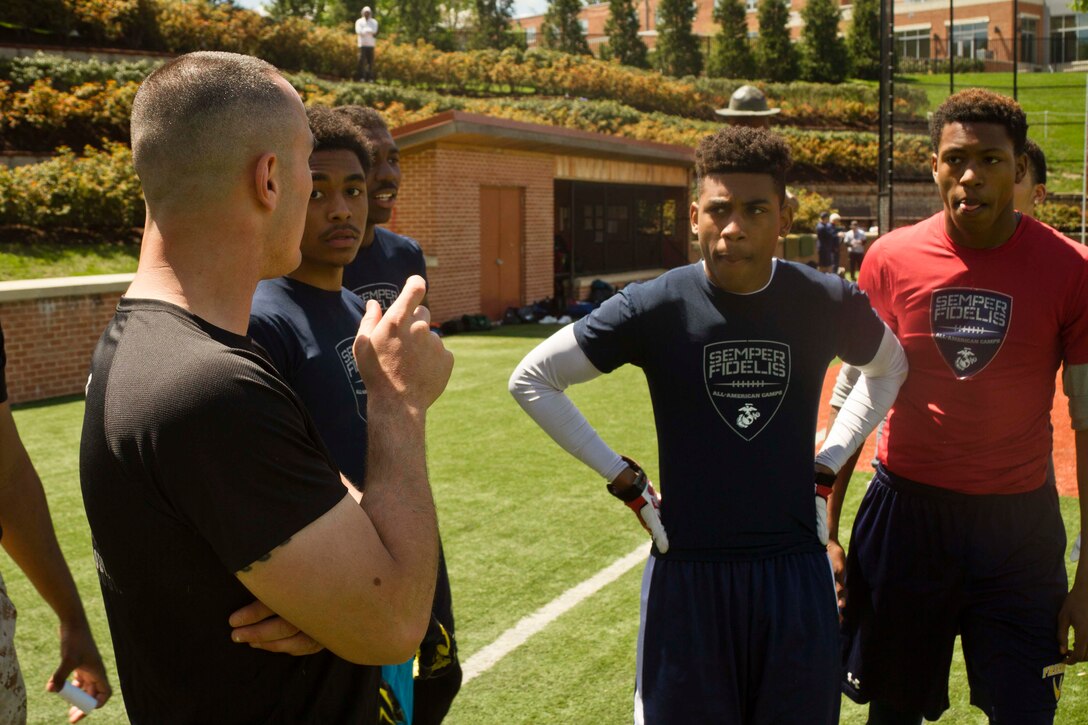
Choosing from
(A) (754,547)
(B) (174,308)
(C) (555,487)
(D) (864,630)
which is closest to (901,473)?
(D) (864,630)

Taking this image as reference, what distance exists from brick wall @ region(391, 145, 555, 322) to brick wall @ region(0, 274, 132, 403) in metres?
6.05

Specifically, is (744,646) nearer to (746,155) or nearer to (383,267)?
(746,155)

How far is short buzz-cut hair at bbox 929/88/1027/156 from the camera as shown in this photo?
132 inches

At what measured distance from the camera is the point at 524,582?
5.72 m

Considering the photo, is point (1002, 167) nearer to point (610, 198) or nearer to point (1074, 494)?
point (1074, 494)

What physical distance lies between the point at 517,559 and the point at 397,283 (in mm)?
2463

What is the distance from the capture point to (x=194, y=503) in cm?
149

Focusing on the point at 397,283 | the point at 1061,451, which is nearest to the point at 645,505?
the point at 397,283

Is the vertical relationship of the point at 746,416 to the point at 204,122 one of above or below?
below

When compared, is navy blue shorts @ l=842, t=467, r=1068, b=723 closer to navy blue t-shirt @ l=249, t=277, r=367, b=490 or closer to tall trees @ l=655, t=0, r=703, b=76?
navy blue t-shirt @ l=249, t=277, r=367, b=490

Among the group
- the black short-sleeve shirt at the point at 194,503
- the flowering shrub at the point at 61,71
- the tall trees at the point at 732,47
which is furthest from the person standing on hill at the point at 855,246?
the tall trees at the point at 732,47

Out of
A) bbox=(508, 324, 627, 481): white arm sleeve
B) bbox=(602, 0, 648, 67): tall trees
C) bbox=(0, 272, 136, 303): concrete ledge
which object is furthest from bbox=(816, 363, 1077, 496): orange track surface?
bbox=(602, 0, 648, 67): tall trees

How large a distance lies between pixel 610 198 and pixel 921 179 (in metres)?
16.8

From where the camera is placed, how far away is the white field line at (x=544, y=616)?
186 inches
